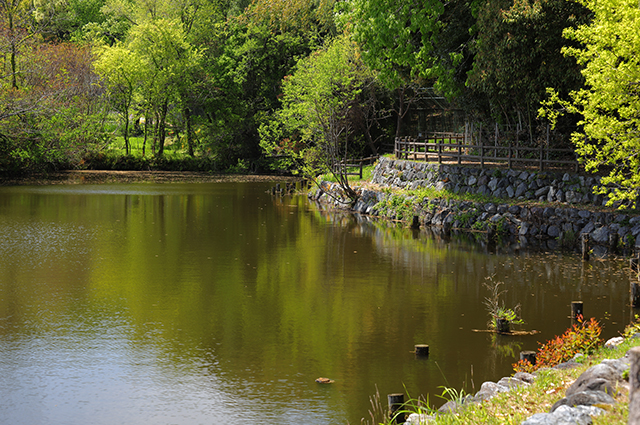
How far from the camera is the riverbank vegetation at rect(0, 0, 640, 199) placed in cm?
2058

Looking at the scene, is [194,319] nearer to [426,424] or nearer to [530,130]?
[426,424]

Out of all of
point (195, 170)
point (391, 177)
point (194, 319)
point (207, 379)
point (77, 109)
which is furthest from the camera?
point (195, 170)

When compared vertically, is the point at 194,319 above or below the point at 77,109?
below

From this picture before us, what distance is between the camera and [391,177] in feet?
101

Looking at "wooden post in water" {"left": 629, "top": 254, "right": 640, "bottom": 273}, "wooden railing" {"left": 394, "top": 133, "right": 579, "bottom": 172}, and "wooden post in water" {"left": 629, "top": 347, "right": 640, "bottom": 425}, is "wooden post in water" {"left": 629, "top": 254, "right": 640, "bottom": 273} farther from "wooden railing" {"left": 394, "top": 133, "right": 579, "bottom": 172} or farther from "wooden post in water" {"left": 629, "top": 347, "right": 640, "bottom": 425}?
"wooden post in water" {"left": 629, "top": 347, "right": 640, "bottom": 425}

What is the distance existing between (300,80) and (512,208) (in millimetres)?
22611

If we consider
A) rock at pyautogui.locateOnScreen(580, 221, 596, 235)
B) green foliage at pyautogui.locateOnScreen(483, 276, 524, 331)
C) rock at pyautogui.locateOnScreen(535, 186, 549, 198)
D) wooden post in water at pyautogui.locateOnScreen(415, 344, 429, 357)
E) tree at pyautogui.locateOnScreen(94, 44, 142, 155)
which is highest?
tree at pyautogui.locateOnScreen(94, 44, 142, 155)

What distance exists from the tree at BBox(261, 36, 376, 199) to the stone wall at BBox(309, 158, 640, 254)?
4.08 m

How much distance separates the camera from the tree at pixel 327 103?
32500 mm

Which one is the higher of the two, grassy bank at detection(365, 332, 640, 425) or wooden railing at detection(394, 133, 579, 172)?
wooden railing at detection(394, 133, 579, 172)

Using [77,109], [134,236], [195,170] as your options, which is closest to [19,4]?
[77,109]

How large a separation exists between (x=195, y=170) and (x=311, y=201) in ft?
71.3

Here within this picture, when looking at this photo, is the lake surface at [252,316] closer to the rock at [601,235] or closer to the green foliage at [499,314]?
the green foliage at [499,314]

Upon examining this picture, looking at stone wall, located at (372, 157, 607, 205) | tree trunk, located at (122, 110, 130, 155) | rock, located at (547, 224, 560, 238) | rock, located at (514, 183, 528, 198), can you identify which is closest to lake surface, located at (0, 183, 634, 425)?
rock, located at (547, 224, 560, 238)
